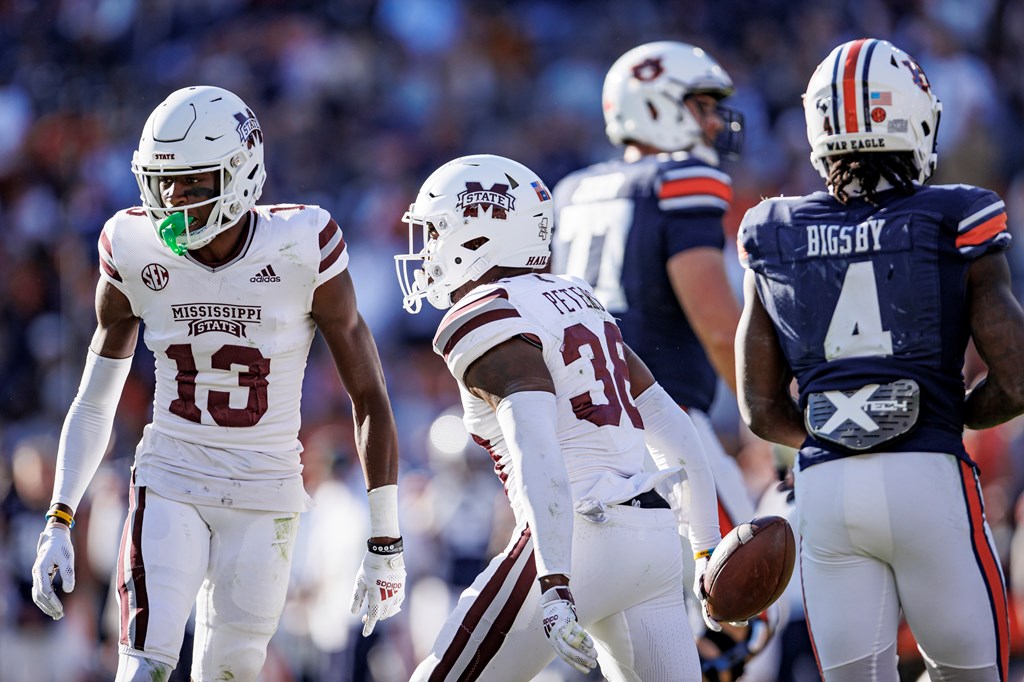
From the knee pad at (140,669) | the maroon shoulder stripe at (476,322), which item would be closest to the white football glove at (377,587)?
the knee pad at (140,669)

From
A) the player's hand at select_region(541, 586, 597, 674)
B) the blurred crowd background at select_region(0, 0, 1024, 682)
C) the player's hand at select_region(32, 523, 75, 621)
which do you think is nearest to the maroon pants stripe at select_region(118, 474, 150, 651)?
the player's hand at select_region(32, 523, 75, 621)

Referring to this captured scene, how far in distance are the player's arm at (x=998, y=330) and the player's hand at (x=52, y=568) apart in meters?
2.56

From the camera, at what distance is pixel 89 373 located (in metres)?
4.57

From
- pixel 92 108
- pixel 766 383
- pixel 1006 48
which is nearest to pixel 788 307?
pixel 766 383

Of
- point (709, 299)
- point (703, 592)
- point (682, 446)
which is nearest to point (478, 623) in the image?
point (703, 592)

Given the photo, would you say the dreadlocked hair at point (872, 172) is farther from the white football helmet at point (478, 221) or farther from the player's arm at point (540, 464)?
the player's arm at point (540, 464)

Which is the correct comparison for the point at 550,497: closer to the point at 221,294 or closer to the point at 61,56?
the point at 221,294

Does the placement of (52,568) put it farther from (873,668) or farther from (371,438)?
(873,668)

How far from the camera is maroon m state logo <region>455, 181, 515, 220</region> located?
3984mm

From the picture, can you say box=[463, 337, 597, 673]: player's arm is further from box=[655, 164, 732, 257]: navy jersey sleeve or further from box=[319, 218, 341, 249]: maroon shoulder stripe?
box=[655, 164, 732, 257]: navy jersey sleeve

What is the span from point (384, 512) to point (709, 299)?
1.55 metres

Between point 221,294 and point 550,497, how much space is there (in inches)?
53.9

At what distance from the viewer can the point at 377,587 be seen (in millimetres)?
4410

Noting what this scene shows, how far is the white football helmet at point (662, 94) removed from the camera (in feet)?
19.4
